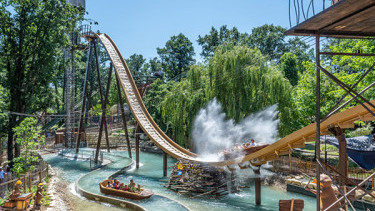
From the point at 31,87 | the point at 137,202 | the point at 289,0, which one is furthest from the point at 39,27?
the point at 289,0

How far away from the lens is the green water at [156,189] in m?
13.8

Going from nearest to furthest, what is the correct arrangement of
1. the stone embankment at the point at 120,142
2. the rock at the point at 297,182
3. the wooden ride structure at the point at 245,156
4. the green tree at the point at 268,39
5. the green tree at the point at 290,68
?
the wooden ride structure at the point at 245,156 → the rock at the point at 297,182 → the stone embankment at the point at 120,142 → the green tree at the point at 290,68 → the green tree at the point at 268,39

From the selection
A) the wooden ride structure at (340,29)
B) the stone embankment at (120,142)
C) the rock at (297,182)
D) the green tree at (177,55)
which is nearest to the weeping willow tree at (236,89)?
the rock at (297,182)

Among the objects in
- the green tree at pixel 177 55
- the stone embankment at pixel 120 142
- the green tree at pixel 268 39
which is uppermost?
the green tree at pixel 268 39

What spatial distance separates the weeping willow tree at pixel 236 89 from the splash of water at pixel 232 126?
0.37 m

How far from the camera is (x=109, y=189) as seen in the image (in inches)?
594

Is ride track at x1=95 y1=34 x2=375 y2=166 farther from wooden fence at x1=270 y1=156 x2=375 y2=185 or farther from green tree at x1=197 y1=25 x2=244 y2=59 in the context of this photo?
green tree at x1=197 y1=25 x2=244 y2=59

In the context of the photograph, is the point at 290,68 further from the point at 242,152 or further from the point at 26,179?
the point at 26,179

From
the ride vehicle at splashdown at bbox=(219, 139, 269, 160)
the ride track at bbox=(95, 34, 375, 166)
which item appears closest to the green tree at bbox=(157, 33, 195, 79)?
the ride track at bbox=(95, 34, 375, 166)

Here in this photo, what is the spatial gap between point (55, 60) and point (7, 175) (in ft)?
32.3

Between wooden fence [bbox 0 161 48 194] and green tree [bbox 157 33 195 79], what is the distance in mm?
33431

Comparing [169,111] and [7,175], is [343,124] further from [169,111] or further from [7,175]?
[169,111]

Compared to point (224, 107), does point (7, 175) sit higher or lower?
lower

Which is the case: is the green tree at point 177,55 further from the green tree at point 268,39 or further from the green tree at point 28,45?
the green tree at point 28,45
